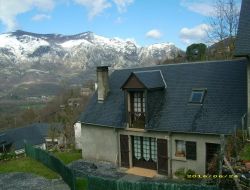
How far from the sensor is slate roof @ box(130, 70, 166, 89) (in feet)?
78.4

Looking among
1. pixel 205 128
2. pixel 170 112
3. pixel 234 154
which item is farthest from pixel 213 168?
pixel 170 112

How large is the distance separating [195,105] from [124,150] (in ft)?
20.2

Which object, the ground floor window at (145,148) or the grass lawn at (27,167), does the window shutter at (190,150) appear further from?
the grass lawn at (27,167)

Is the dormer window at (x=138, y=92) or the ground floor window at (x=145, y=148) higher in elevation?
the dormer window at (x=138, y=92)

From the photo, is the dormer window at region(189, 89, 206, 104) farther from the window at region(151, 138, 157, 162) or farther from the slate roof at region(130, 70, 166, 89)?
the window at region(151, 138, 157, 162)

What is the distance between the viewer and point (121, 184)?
16.3 m

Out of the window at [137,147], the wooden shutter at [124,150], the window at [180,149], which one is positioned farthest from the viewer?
the wooden shutter at [124,150]

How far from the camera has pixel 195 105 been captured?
22453 mm

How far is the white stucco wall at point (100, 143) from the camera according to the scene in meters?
26.0

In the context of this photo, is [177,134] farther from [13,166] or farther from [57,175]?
[13,166]

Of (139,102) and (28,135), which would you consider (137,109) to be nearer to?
(139,102)

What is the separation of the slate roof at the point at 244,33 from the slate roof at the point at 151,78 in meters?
7.20

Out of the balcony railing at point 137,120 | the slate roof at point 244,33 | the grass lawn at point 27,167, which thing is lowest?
the grass lawn at point 27,167

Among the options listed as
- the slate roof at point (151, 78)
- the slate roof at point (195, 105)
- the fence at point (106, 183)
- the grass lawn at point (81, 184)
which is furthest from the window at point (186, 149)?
the grass lawn at point (81, 184)
